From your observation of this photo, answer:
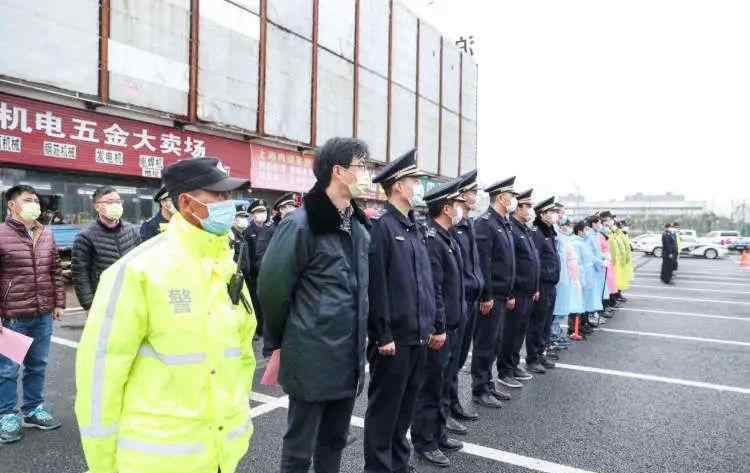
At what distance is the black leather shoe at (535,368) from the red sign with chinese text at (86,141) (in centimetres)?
1099

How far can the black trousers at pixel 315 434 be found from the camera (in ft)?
8.77

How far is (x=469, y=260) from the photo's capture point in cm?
464

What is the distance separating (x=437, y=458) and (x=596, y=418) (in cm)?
182

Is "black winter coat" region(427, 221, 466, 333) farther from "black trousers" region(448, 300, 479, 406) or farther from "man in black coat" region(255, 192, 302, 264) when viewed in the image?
"man in black coat" region(255, 192, 302, 264)

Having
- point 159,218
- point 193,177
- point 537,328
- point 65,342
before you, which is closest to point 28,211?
point 159,218

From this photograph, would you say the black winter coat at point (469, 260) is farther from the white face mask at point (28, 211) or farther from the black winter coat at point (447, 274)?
the white face mask at point (28, 211)

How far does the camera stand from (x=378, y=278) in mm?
Answer: 3273

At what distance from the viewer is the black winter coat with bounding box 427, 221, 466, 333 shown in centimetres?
395

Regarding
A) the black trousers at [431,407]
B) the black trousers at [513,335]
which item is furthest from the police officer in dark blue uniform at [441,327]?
the black trousers at [513,335]

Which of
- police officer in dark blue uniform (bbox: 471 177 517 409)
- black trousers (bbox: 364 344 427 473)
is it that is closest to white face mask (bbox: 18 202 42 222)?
black trousers (bbox: 364 344 427 473)

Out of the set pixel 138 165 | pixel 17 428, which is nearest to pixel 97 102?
pixel 138 165

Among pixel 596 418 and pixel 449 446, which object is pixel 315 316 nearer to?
pixel 449 446

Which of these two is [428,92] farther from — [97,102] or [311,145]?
[97,102]

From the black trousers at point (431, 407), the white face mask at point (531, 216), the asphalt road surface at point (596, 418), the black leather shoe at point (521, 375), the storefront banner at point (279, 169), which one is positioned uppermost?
the storefront banner at point (279, 169)
